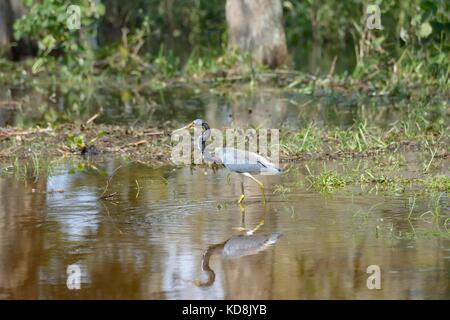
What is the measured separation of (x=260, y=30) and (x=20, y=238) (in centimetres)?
1149

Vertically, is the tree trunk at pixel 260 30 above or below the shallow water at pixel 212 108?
above

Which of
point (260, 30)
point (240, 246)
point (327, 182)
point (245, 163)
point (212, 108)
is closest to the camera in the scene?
point (240, 246)

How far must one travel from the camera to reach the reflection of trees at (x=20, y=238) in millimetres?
6887

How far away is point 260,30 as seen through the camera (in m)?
19.0

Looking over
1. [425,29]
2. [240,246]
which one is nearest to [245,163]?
[240,246]

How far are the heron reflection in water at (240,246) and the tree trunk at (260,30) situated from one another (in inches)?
440

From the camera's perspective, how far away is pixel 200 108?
15578 millimetres

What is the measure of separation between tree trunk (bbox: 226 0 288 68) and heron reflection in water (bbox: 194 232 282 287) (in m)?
11.2

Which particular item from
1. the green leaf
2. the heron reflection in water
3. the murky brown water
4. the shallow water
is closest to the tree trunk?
the shallow water

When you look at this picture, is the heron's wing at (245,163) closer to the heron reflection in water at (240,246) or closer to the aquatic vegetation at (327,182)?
the aquatic vegetation at (327,182)

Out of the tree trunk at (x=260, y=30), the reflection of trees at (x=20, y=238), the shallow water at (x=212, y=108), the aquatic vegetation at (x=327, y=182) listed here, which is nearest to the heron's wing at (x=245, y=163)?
the aquatic vegetation at (x=327, y=182)

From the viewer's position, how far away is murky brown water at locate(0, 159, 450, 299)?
676 cm

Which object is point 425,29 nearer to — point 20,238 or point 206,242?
point 206,242
